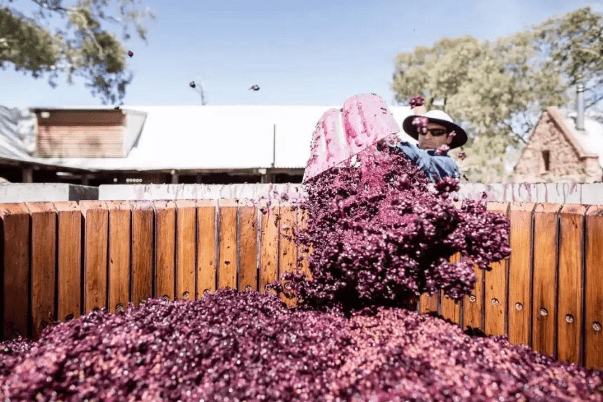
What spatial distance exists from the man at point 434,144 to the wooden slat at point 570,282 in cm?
108

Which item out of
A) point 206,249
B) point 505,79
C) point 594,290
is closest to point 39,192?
point 206,249

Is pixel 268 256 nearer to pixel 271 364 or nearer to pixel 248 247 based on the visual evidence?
pixel 248 247

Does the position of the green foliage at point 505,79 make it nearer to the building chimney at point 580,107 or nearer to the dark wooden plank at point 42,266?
the building chimney at point 580,107

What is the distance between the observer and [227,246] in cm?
335

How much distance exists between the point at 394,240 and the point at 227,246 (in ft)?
5.55

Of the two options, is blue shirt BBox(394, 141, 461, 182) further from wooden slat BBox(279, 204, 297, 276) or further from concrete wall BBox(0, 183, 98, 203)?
concrete wall BBox(0, 183, 98, 203)

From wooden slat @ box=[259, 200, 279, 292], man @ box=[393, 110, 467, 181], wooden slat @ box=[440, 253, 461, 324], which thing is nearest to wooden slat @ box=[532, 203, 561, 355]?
wooden slat @ box=[440, 253, 461, 324]

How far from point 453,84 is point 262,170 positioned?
585 inches

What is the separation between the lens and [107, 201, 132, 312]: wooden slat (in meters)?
3.10

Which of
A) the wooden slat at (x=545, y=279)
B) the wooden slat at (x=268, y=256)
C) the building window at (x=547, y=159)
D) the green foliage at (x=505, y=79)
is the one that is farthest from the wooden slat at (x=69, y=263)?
the building window at (x=547, y=159)

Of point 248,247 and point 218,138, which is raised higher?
point 218,138

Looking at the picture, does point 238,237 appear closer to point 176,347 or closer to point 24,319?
point 176,347

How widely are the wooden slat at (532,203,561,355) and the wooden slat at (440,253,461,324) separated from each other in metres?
0.60

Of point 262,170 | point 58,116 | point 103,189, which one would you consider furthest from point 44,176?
point 103,189
